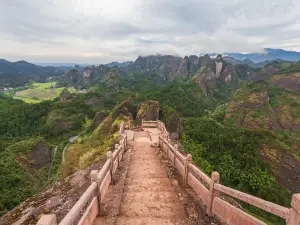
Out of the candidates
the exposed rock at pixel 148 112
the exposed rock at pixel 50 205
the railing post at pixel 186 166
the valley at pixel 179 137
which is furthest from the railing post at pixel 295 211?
the exposed rock at pixel 148 112

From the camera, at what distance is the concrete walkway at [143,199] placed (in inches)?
244

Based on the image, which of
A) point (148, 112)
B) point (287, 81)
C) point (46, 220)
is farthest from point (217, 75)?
point (46, 220)

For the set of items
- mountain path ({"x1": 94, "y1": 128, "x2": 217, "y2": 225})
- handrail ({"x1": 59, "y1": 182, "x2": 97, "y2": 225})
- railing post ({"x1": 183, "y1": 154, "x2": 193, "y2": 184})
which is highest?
handrail ({"x1": 59, "y1": 182, "x2": 97, "y2": 225})

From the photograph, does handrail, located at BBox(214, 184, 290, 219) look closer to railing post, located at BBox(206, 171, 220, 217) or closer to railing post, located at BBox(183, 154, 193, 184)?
railing post, located at BBox(206, 171, 220, 217)

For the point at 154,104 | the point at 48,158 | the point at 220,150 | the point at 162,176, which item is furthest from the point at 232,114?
the point at 162,176

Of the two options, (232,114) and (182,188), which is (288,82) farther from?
(182,188)

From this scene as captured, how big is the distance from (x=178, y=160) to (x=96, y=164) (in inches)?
244

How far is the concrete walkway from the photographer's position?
6199mm

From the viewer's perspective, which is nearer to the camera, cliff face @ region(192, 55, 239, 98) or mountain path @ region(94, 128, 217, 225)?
mountain path @ region(94, 128, 217, 225)

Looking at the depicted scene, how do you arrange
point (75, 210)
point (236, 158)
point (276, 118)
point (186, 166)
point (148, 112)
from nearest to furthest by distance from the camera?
point (75, 210), point (186, 166), point (148, 112), point (236, 158), point (276, 118)

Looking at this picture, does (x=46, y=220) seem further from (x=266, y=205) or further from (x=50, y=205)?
(x=50, y=205)

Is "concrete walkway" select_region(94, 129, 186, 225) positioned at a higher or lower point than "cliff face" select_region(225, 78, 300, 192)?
higher

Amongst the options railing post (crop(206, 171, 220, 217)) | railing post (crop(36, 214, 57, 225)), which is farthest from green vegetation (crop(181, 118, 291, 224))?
railing post (crop(36, 214, 57, 225))

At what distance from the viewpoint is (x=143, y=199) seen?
734 centimetres
